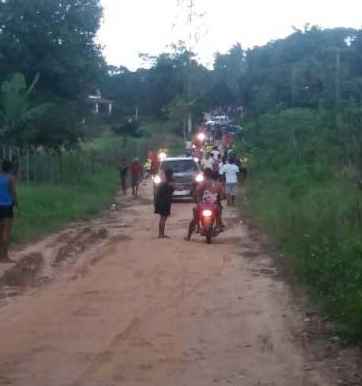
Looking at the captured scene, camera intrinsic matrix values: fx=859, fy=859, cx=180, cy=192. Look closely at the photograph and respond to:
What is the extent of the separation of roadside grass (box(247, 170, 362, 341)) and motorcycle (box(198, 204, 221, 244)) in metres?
1.29

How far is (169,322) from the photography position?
9617 millimetres

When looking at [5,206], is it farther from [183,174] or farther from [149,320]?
[183,174]

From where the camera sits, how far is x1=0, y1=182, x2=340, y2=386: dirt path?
7.45 meters

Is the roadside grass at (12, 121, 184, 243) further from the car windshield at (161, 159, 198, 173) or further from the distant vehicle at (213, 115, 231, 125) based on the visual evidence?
the distant vehicle at (213, 115, 231, 125)

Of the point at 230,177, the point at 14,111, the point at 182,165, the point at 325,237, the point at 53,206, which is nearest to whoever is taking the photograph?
the point at 325,237

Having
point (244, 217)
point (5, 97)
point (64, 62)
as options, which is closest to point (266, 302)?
point (244, 217)

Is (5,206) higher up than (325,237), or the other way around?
(5,206)

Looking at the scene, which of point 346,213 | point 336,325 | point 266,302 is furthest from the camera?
point 346,213

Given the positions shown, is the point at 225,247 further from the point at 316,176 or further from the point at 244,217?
the point at 316,176

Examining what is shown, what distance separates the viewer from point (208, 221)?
17766mm

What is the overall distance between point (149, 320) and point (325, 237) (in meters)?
4.80

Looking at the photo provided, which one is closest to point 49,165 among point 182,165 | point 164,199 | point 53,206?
point 182,165

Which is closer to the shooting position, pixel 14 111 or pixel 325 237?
pixel 325 237

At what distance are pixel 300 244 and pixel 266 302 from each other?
3560 millimetres
